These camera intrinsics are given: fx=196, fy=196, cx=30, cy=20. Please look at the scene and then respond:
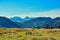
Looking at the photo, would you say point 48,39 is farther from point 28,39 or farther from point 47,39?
point 28,39

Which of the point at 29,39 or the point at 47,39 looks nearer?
the point at 47,39

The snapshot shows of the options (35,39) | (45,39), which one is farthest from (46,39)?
(35,39)

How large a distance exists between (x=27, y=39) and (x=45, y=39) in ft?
12.7

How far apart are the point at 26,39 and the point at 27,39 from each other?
0.62 feet

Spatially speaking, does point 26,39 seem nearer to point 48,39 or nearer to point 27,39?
point 27,39

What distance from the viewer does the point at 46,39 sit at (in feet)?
112

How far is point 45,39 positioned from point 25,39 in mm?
4196

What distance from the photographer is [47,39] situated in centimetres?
3378

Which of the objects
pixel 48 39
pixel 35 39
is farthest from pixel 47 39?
pixel 35 39

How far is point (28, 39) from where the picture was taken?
120 feet

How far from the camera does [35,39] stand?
3556 centimetres

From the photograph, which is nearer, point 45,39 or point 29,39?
point 45,39

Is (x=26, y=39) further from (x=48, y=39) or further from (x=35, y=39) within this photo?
(x=48, y=39)

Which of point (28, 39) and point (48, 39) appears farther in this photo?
point (28, 39)
